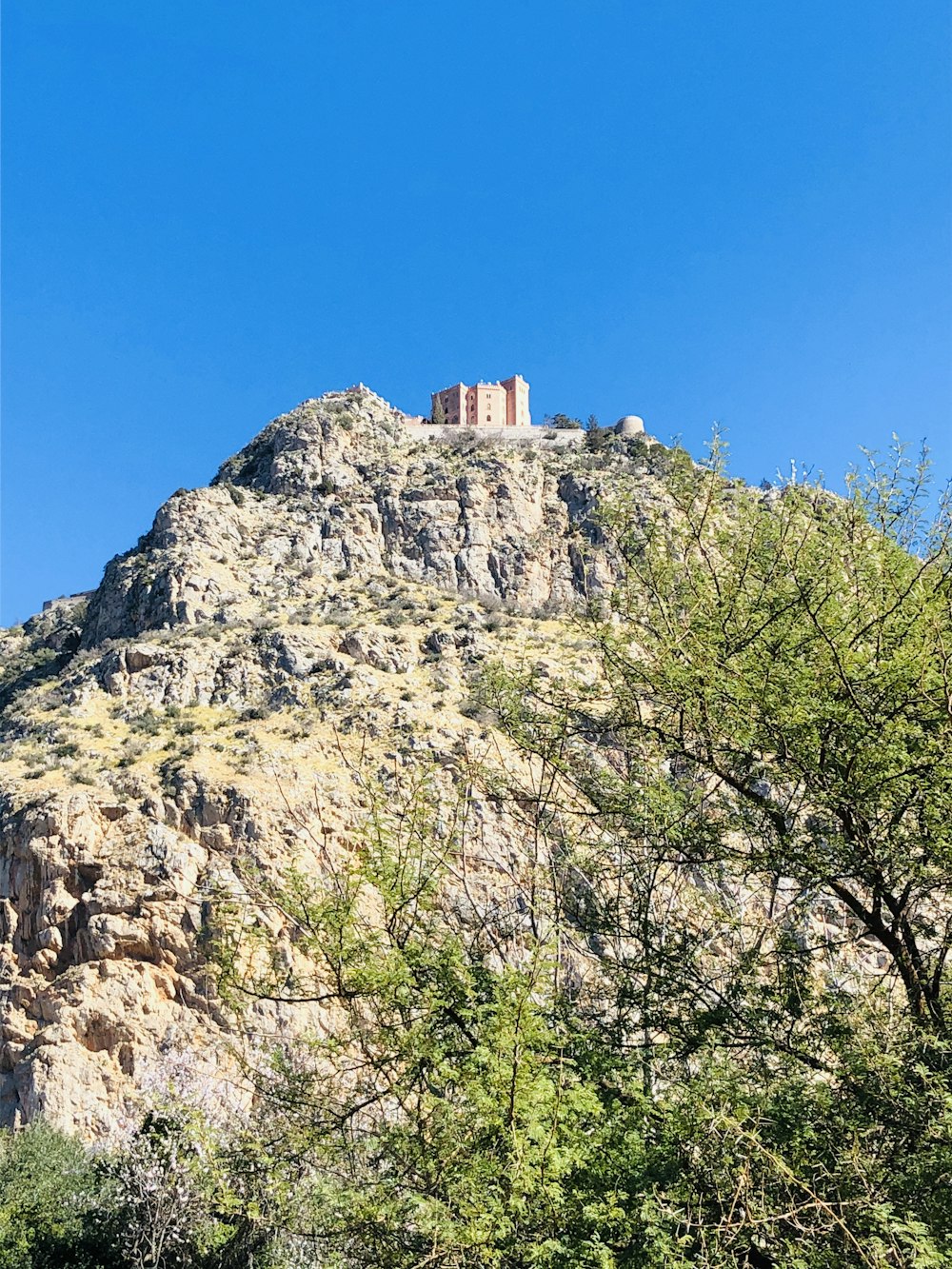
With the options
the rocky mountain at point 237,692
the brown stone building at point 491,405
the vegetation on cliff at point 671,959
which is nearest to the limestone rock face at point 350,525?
the rocky mountain at point 237,692

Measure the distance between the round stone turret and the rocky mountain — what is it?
4.47 metres

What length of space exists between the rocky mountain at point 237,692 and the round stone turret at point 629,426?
4.47m

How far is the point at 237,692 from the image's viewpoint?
3509cm

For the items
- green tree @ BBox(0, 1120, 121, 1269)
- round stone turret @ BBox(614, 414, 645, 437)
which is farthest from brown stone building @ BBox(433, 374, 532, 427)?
green tree @ BBox(0, 1120, 121, 1269)

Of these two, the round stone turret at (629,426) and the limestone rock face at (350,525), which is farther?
the round stone turret at (629,426)

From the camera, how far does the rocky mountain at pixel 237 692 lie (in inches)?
926

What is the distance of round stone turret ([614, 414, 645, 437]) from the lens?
6209 cm

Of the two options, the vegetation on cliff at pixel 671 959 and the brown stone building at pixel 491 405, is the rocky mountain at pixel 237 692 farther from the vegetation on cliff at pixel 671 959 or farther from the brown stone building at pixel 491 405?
the brown stone building at pixel 491 405

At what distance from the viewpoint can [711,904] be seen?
22.5 ft

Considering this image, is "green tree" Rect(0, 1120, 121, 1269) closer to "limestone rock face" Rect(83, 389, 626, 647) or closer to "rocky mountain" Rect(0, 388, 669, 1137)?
"rocky mountain" Rect(0, 388, 669, 1137)

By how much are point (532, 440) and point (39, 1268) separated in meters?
50.6

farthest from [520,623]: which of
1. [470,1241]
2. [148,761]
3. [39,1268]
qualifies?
[470,1241]

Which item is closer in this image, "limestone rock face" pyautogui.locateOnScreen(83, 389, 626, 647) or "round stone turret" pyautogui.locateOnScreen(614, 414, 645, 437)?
"limestone rock face" pyautogui.locateOnScreen(83, 389, 626, 647)

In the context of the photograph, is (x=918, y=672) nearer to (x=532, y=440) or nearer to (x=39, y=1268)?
(x=39, y=1268)
